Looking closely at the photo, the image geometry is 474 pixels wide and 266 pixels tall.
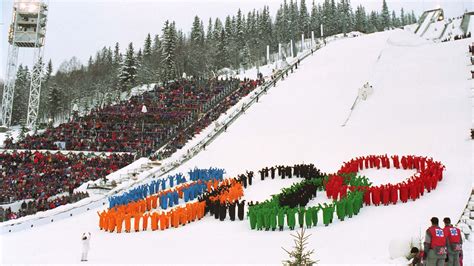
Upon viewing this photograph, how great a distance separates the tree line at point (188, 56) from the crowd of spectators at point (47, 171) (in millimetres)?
26858

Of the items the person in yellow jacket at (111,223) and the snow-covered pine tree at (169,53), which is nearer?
the person in yellow jacket at (111,223)

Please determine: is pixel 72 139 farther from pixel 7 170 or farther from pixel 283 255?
pixel 283 255

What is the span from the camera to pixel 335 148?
2244 centimetres

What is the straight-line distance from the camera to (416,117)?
2338cm

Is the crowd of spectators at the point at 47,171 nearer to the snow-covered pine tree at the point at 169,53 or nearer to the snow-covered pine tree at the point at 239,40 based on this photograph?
the snow-covered pine tree at the point at 169,53

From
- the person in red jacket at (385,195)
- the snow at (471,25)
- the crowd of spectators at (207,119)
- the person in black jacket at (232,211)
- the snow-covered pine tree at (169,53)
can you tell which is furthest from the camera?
the snow-covered pine tree at (169,53)

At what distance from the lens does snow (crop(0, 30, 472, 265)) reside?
988 cm

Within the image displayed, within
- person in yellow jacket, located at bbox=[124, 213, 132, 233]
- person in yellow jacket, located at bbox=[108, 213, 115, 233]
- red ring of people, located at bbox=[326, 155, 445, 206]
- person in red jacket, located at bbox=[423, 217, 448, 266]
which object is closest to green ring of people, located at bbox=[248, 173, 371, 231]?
red ring of people, located at bbox=[326, 155, 445, 206]

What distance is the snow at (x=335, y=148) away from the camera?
988 cm

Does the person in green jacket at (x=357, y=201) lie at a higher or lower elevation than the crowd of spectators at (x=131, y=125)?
lower

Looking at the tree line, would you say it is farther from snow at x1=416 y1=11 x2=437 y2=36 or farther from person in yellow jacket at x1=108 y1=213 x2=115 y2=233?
person in yellow jacket at x1=108 y1=213 x2=115 y2=233

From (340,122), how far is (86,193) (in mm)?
15594

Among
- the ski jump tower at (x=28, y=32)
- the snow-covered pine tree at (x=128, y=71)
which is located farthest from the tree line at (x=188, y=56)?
the ski jump tower at (x=28, y=32)

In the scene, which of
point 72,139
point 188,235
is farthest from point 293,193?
point 72,139
